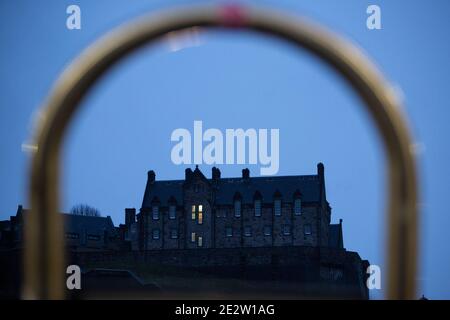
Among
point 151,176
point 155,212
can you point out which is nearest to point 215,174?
point 155,212

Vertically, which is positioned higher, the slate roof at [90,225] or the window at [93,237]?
the slate roof at [90,225]

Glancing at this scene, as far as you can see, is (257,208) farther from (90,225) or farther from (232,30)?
(232,30)

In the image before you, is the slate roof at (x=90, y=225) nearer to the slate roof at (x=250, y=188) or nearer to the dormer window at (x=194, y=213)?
the slate roof at (x=250, y=188)

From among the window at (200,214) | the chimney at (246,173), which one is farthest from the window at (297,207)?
the window at (200,214)

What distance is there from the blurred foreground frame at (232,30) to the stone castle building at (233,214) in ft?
155

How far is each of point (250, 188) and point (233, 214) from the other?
7.80 feet

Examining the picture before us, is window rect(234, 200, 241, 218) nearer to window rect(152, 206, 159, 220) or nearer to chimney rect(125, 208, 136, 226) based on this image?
window rect(152, 206, 159, 220)

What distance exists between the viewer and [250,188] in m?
51.5

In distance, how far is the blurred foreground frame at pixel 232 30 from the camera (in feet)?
2.13

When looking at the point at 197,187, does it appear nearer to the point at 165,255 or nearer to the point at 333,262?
the point at 165,255

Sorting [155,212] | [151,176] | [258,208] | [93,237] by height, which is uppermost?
[151,176]

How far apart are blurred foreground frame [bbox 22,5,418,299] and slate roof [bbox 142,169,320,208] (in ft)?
159

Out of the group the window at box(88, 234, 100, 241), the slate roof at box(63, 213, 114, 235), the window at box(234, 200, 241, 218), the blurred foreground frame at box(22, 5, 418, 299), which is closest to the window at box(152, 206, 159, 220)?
the slate roof at box(63, 213, 114, 235)

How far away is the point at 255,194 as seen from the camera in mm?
51062
